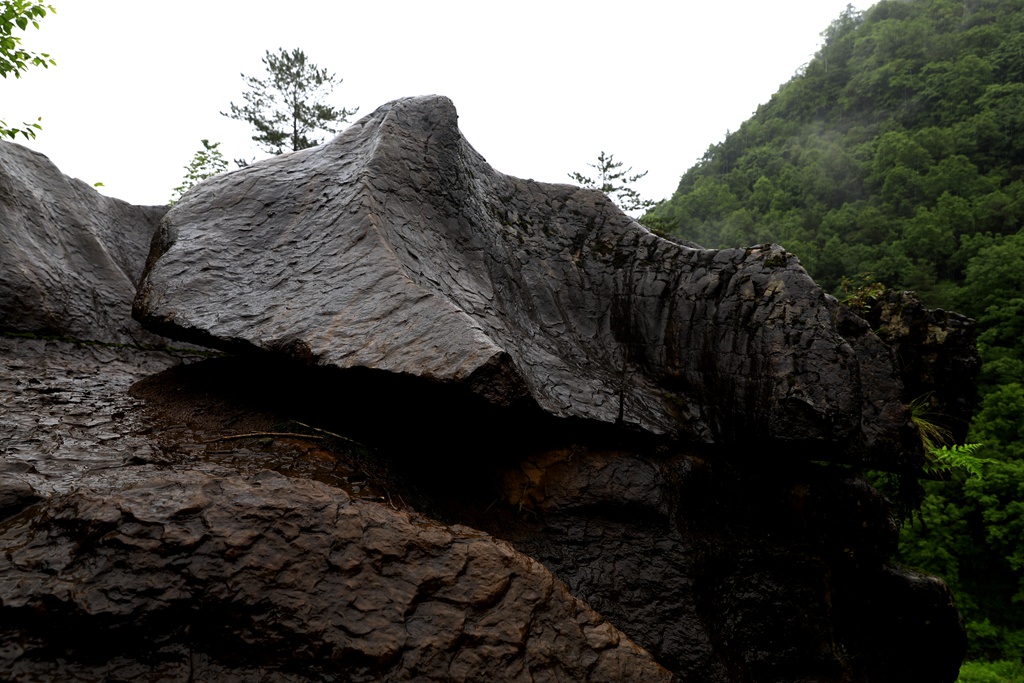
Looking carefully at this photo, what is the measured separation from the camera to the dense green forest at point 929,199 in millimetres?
16219

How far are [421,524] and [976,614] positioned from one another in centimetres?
1974

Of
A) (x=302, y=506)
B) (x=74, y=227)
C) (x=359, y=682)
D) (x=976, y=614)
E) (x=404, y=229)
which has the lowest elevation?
(x=976, y=614)

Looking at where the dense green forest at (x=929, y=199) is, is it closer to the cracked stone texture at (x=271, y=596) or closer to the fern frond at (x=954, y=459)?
the fern frond at (x=954, y=459)

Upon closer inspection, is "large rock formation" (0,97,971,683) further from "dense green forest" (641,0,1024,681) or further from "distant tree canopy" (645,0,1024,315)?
"distant tree canopy" (645,0,1024,315)

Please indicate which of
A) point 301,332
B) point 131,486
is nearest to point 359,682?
point 131,486

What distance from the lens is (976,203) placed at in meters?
33.0

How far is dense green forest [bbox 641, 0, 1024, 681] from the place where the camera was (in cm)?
1622

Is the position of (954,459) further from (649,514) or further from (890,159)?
(890,159)

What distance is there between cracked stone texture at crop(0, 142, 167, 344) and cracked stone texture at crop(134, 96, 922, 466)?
142 cm

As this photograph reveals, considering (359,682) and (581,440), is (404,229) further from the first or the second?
(359,682)

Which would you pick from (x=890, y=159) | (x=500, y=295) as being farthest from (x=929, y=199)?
(x=500, y=295)

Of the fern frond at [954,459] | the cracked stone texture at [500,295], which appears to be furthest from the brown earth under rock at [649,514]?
the fern frond at [954,459]

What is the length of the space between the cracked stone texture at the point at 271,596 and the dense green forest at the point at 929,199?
12.7 metres

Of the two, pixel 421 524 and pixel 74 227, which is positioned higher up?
pixel 74 227
